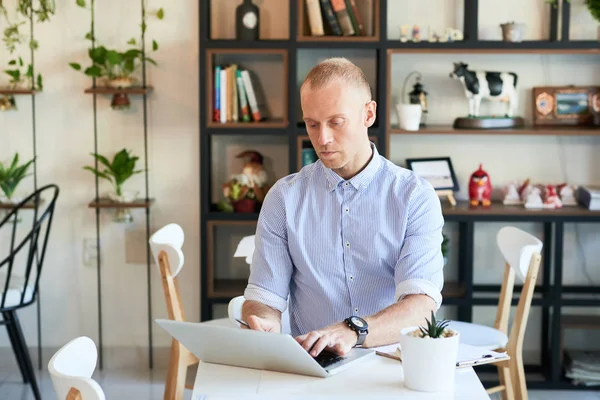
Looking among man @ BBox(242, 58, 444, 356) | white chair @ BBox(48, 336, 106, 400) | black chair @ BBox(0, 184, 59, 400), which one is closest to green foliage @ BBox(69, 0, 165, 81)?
black chair @ BBox(0, 184, 59, 400)

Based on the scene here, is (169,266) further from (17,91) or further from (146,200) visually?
(17,91)

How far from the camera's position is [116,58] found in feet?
12.7

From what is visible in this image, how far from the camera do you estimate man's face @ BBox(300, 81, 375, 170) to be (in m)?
2.11

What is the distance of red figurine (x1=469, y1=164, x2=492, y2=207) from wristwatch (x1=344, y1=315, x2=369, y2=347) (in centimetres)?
207

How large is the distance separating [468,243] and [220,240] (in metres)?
1.14

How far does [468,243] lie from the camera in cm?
387

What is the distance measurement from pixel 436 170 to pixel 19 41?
77.0 inches

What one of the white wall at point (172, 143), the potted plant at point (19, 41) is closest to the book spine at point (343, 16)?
the white wall at point (172, 143)

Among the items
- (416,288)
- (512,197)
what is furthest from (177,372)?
(512,197)

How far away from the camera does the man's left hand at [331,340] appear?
72.9 inches

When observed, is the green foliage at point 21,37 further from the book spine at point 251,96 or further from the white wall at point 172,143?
the book spine at point 251,96

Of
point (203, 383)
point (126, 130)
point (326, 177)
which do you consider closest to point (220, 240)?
point (126, 130)

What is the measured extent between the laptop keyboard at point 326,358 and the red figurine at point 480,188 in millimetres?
2178

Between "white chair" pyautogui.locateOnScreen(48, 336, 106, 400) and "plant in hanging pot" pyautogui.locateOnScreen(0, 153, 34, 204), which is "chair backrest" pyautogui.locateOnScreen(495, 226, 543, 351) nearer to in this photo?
"white chair" pyautogui.locateOnScreen(48, 336, 106, 400)
